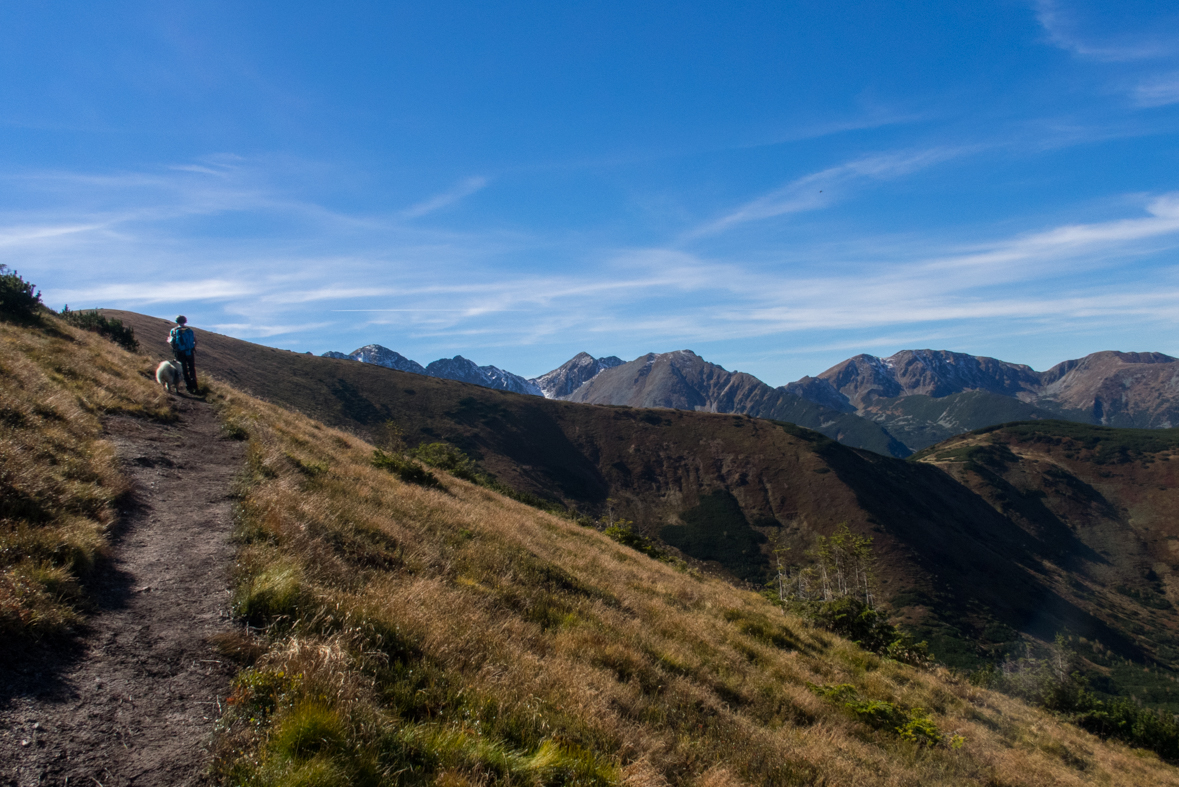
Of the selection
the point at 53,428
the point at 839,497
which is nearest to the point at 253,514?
the point at 53,428

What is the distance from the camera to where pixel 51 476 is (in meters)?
6.66

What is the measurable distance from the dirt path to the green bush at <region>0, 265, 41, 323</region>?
1833cm

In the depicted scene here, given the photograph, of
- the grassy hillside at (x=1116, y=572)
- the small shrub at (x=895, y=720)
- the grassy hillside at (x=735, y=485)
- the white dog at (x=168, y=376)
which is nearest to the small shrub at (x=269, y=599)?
the small shrub at (x=895, y=720)

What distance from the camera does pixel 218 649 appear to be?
14.6 ft

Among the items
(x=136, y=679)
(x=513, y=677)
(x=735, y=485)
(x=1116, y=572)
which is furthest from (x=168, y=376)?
(x=1116, y=572)

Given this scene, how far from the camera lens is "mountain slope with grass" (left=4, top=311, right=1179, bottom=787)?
A: 12.5 ft

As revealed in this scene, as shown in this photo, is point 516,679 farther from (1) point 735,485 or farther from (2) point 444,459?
(1) point 735,485

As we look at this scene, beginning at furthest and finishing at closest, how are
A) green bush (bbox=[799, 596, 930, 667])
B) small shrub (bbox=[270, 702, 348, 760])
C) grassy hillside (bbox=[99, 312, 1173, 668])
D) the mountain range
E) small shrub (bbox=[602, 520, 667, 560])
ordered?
grassy hillside (bbox=[99, 312, 1173, 668]) < the mountain range < small shrub (bbox=[602, 520, 667, 560]) < green bush (bbox=[799, 596, 930, 667]) < small shrub (bbox=[270, 702, 348, 760])

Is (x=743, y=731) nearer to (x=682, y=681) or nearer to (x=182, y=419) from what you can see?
(x=682, y=681)

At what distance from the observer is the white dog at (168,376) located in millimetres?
17281

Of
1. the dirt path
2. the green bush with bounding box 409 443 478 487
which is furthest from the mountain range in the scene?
the dirt path

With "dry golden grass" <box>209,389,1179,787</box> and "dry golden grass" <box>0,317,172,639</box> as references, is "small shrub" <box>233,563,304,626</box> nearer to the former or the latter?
"dry golden grass" <box>209,389,1179,787</box>

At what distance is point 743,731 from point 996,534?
667 ft

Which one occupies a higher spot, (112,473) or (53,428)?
(53,428)
